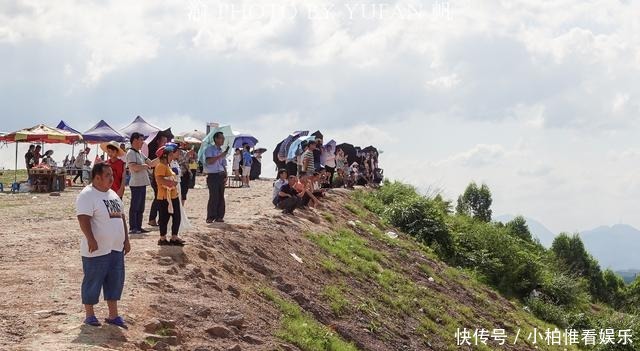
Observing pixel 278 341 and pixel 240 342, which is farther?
pixel 278 341

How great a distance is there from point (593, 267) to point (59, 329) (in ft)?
157

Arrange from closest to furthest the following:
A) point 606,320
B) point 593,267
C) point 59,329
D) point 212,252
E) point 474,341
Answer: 1. point 59,329
2. point 212,252
3. point 474,341
4. point 606,320
5. point 593,267

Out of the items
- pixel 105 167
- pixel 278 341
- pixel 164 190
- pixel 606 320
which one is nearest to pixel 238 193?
pixel 606 320

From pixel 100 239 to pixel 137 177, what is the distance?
216 inches

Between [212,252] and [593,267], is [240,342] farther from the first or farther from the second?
[593,267]

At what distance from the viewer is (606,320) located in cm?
2533

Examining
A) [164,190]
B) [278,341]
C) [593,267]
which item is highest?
[164,190]

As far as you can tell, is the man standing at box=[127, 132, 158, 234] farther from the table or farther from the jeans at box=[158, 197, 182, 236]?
the table

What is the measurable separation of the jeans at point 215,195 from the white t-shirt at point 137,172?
1.84 meters

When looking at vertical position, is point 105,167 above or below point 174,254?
above

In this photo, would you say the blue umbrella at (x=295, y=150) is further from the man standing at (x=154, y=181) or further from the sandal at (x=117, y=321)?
the sandal at (x=117, y=321)

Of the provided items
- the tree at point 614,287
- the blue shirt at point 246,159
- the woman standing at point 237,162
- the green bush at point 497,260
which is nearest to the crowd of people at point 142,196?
the blue shirt at point 246,159

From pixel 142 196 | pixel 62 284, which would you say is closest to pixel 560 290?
pixel 142 196

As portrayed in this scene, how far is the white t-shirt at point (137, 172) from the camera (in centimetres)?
1292
